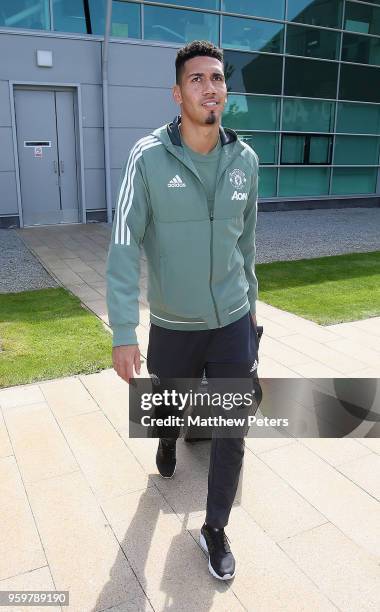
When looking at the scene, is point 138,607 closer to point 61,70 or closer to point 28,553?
point 28,553

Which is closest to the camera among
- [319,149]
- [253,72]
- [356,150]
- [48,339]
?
[48,339]

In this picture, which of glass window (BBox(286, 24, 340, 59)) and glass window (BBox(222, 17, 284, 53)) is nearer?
glass window (BBox(222, 17, 284, 53))

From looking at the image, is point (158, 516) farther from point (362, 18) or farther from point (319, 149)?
point (362, 18)

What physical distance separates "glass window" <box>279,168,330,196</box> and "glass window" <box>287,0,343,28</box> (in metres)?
3.92

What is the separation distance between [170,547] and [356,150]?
51.4 feet

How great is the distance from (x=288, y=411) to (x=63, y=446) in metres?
1.64

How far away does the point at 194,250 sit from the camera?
2.35m

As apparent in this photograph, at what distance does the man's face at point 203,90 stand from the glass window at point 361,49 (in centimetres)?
1467

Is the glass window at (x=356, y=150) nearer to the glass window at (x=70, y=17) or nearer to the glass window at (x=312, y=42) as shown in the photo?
the glass window at (x=312, y=42)

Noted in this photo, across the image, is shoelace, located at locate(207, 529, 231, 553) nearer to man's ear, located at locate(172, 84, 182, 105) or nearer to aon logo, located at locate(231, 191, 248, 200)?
aon logo, located at locate(231, 191, 248, 200)

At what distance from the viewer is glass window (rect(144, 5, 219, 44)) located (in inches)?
485

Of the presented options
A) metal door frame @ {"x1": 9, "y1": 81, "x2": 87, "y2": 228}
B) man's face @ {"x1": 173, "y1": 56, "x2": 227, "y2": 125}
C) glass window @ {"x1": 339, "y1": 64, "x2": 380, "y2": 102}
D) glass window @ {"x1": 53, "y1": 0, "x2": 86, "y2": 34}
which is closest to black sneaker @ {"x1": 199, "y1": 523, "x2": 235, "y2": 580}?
man's face @ {"x1": 173, "y1": 56, "x2": 227, "y2": 125}

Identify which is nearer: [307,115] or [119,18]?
Answer: [119,18]

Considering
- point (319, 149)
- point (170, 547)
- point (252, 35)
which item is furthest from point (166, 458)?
point (319, 149)
